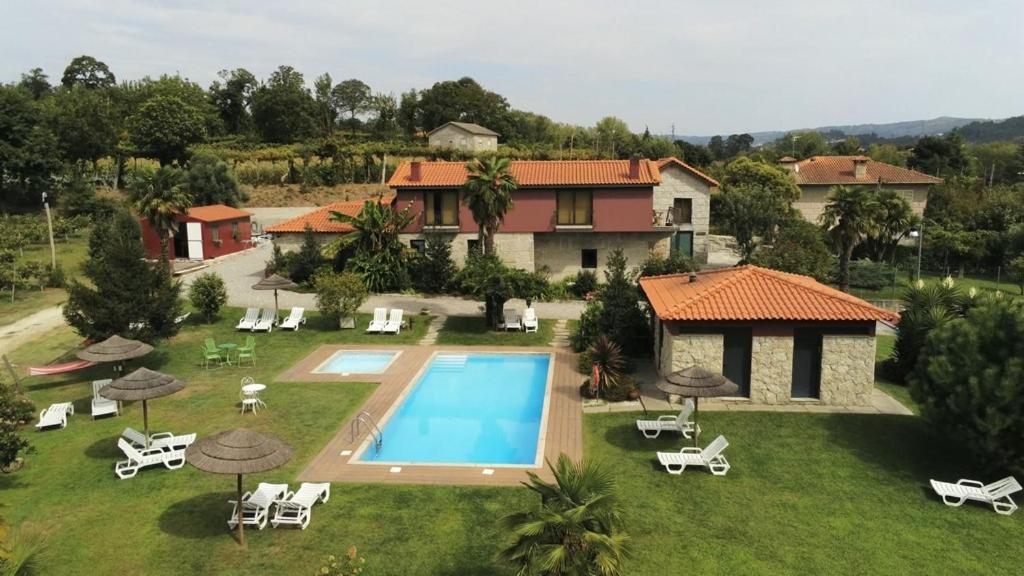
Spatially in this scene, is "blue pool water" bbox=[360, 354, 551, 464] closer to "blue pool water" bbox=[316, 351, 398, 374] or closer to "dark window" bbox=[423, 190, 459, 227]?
"blue pool water" bbox=[316, 351, 398, 374]

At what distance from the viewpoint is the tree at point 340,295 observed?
91.1ft

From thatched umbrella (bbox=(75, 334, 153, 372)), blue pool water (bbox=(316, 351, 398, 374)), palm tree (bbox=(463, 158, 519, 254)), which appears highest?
palm tree (bbox=(463, 158, 519, 254))

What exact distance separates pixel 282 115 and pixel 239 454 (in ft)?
278

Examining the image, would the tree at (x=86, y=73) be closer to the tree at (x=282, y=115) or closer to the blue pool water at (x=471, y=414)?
the tree at (x=282, y=115)

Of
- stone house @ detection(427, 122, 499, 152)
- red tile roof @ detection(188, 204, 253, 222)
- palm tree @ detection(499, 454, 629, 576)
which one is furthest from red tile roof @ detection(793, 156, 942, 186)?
palm tree @ detection(499, 454, 629, 576)

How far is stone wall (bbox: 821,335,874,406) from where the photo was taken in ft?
62.6

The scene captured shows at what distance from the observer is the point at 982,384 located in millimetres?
14453

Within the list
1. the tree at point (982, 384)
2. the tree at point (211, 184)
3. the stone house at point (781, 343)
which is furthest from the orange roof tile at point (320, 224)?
the tree at point (982, 384)

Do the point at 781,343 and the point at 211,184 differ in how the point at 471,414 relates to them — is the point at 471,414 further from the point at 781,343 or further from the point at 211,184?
the point at 211,184

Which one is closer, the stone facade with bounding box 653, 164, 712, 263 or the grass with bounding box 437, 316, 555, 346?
the grass with bounding box 437, 316, 555, 346

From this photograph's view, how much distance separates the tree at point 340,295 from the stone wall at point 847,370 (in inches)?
698

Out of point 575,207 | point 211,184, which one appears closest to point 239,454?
point 575,207

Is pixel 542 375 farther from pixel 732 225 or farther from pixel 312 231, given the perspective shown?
pixel 732 225

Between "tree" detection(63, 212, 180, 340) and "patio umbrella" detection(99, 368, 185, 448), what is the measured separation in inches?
237
